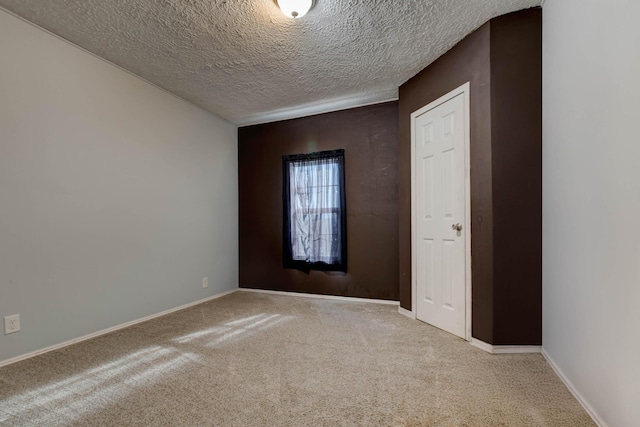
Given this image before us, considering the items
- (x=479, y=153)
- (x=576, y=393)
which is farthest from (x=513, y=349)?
(x=479, y=153)

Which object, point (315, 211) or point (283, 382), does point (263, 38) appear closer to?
point (315, 211)

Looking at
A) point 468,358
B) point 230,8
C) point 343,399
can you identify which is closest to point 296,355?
point 343,399

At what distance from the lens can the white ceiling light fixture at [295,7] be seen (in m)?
1.93

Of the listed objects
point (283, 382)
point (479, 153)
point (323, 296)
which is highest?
point (479, 153)

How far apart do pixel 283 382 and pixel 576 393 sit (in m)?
1.62

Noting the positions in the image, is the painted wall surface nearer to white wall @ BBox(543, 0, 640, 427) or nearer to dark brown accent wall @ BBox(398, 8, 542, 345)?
dark brown accent wall @ BBox(398, 8, 542, 345)

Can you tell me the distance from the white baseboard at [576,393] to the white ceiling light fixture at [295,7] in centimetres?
279

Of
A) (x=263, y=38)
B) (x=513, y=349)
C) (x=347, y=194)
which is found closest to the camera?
(x=513, y=349)

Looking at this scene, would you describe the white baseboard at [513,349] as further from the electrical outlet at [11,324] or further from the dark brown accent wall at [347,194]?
the electrical outlet at [11,324]

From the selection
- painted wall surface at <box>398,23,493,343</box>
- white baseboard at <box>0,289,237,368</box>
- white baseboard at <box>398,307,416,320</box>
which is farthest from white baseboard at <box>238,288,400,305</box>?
painted wall surface at <box>398,23,493,343</box>

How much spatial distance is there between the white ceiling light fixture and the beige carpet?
2.38 meters

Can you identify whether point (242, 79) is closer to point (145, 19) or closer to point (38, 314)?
point (145, 19)

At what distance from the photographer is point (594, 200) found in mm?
1474

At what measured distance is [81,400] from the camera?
160 centimetres
